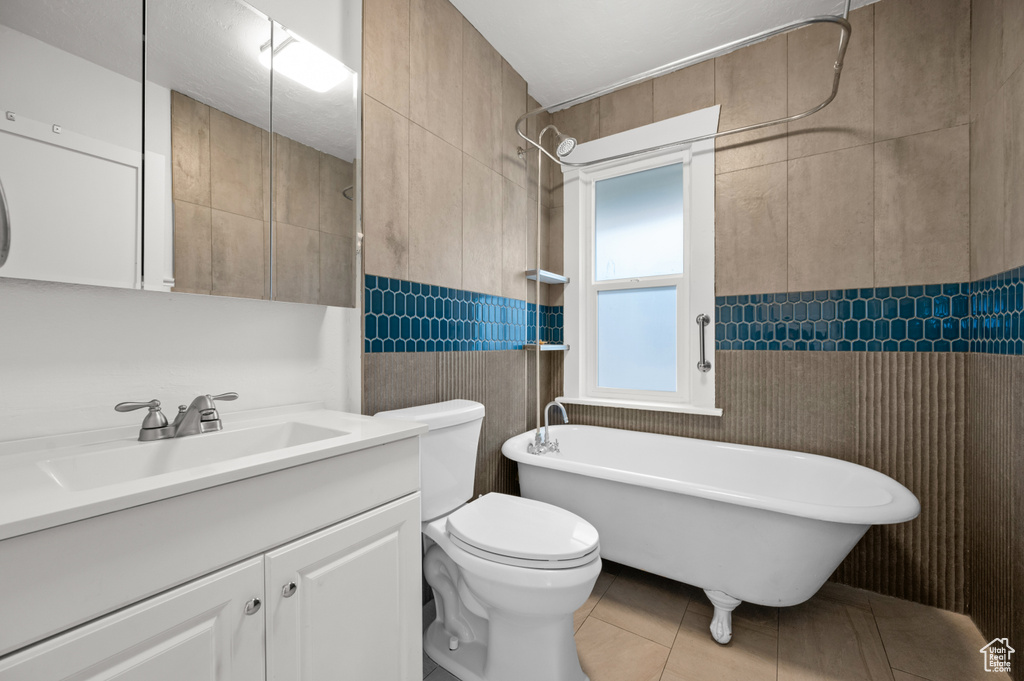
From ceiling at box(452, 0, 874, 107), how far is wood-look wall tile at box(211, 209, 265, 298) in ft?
4.70

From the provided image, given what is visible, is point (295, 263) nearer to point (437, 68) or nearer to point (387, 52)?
point (387, 52)

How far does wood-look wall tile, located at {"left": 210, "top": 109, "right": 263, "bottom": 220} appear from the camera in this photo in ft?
3.73

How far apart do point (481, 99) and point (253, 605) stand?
2.11 metres

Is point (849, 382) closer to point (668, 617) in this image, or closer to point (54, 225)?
point (668, 617)

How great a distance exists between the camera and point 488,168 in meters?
2.13

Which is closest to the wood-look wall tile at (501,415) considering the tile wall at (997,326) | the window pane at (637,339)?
the window pane at (637,339)

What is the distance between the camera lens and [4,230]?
0.83 meters

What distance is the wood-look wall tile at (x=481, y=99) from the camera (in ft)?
6.51

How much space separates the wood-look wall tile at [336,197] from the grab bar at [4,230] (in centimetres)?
66

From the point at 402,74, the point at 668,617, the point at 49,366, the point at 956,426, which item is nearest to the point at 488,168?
the point at 402,74

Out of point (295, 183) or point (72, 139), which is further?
point (295, 183)

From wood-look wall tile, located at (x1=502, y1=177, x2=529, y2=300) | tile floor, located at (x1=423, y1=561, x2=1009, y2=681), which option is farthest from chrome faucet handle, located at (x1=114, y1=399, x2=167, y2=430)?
wood-look wall tile, located at (x1=502, y1=177, x2=529, y2=300)

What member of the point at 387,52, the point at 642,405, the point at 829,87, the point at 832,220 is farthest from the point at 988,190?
the point at 387,52

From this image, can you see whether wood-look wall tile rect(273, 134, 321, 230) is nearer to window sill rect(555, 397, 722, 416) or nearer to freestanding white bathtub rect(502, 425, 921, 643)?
freestanding white bathtub rect(502, 425, 921, 643)
